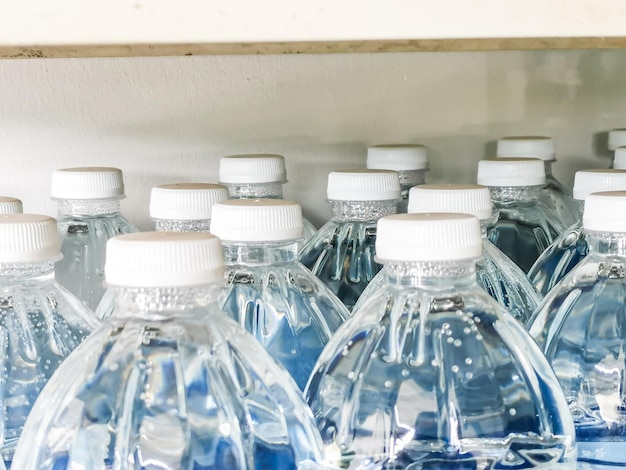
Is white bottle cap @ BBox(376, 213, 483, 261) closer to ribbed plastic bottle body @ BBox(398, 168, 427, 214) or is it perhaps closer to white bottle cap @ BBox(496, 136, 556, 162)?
ribbed plastic bottle body @ BBox(398, 168, 427, 214)

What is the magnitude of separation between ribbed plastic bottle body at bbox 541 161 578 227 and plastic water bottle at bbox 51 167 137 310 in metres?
0.51

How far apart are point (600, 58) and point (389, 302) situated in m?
0.89

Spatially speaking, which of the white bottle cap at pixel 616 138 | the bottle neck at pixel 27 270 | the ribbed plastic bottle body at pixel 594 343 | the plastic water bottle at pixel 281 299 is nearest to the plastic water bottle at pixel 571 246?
the ribbed plastic bottle body at pixel 594 343

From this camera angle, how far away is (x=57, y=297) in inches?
26.7

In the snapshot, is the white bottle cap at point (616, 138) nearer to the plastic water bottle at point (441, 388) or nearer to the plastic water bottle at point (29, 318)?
the plastic water bottle at point (441, 388)

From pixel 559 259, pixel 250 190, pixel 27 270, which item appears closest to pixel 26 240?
pixel 27 270

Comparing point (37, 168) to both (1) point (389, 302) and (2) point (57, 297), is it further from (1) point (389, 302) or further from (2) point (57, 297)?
(1) point (389, 302)

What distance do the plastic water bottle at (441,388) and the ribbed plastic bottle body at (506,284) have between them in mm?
157

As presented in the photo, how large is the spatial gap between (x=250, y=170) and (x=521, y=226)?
308mm

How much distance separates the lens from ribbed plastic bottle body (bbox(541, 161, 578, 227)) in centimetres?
112

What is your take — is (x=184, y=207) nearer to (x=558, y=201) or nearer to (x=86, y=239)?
(x=86, y=239)

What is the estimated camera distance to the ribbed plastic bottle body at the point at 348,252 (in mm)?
869

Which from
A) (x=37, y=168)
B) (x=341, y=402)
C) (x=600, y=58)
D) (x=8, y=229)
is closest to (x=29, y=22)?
(x=8, y=229)

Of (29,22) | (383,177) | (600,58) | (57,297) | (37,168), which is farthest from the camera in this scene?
(600,58)
